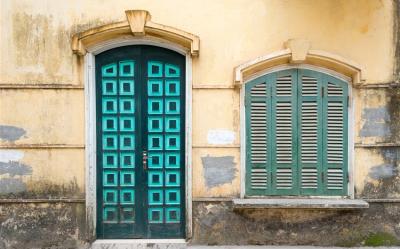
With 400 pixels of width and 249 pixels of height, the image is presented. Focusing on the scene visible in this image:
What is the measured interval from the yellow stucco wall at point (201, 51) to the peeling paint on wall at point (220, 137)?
5cm

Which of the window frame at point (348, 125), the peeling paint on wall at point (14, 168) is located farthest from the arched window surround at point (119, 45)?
the peeling paint on wall at point (14, 168)

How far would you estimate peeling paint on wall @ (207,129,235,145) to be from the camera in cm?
525

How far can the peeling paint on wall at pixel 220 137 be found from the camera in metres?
5.25

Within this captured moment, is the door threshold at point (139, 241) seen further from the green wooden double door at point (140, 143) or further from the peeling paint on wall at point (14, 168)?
the peeling paint on wall at point (14, 168)

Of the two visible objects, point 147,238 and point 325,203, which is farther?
point 147,238

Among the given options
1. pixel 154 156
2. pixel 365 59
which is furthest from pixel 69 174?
pixel 365 59

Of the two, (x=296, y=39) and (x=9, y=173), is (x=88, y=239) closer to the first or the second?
(x=9, y=173)

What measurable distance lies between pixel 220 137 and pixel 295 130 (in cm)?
115

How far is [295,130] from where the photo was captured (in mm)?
5289

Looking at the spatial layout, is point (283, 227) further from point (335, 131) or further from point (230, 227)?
point (335, 131)

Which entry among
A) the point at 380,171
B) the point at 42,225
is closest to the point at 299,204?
the point at 380,171

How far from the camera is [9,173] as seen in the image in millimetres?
5234

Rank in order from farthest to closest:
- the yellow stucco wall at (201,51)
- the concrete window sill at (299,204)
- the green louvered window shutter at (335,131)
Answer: the green louvered window shutter at (335,131) < the yellow stucco wall at (201,51) < the concrete window sill at (299,204)

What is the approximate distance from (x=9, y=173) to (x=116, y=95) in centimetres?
198
